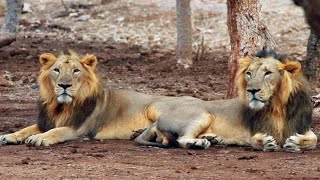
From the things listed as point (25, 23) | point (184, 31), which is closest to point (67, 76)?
point (184, 31)

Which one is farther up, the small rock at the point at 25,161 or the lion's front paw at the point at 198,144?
the small rock at the point at 25,161

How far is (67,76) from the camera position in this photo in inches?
314

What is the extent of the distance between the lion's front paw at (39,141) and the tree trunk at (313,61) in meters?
5.34

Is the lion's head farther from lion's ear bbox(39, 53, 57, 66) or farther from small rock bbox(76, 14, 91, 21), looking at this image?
small rock bbox(76, 14, 91, 21)

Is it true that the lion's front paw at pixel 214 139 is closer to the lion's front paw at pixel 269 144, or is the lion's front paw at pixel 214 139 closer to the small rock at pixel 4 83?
the lion's front paw at pixel 269 144

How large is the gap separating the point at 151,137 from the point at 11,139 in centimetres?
118

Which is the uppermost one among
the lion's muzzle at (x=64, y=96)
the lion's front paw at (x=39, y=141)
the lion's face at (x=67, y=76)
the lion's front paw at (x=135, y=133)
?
the lion's face at (x=67, y=76)

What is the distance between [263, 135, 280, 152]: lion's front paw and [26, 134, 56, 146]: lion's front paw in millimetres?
1744

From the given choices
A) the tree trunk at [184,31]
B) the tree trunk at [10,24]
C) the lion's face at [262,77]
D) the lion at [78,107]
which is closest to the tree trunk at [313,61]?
the tree trunk at [184,31]

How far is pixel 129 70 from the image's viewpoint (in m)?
14.1

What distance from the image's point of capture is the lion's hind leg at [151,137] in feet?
25.3

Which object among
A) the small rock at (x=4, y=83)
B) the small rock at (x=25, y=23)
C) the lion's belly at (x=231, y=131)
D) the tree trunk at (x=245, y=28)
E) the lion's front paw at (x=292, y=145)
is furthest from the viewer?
the small rock at (x=25, y=23)

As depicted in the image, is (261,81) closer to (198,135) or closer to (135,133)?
(198,135)

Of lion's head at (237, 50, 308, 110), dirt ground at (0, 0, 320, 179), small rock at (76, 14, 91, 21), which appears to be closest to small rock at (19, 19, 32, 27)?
dirt ground at (0, 0, 320, 179)
